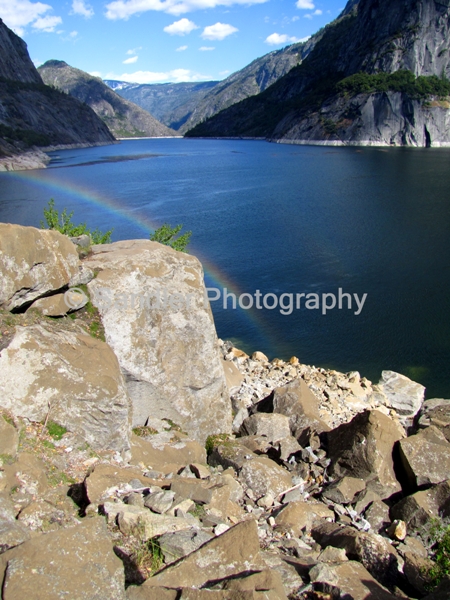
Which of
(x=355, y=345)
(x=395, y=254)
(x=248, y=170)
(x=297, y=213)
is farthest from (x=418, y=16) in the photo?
(x=355, y=345)

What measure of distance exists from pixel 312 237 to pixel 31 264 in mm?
38182

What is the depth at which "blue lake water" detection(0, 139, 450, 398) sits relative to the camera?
27.8 meters

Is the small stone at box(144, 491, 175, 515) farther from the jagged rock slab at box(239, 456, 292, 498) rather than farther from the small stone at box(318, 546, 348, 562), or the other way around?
the jagged rock slab at box(239, 456, 292, 498)

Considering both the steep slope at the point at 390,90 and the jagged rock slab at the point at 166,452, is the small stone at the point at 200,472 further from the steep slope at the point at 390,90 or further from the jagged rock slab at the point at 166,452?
the steep slope at the point at 390,90

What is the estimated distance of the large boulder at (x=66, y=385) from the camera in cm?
959

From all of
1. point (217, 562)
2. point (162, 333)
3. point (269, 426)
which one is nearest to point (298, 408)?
point (269, 426)

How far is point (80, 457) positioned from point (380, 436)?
766 cm

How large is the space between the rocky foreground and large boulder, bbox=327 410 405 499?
A: 0.15 feet

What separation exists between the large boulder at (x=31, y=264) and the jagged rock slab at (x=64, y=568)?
262 inches

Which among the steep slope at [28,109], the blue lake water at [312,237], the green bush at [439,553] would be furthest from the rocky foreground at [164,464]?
the steep slope at [28,109]

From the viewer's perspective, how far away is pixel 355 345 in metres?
27.4

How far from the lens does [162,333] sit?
45.3 ft

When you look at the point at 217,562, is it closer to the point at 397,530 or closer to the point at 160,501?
the point at 160,501

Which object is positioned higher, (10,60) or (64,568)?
(10,60)
